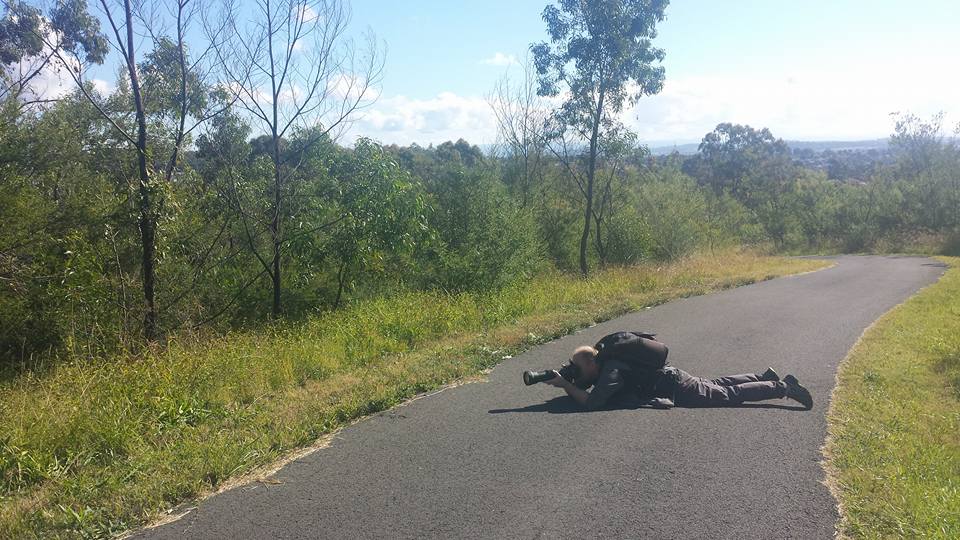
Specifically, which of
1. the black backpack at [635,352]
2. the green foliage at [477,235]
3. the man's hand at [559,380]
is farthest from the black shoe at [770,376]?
the green foliage at [477,235]

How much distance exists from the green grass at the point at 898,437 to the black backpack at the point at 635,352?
5.11 feet

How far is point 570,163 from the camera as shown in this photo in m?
24.0

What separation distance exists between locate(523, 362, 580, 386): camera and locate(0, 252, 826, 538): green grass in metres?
1.25

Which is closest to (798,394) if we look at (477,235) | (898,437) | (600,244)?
(898,437)

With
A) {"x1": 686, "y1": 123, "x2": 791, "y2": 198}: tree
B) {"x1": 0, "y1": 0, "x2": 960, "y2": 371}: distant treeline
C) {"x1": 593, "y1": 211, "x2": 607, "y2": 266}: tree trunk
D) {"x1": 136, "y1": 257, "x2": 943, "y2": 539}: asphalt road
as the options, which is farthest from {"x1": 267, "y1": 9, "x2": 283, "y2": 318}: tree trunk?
{"x1": 686, "y1": 123, "x2": 791, "y2": 198}: tree

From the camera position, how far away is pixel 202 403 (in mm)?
6246

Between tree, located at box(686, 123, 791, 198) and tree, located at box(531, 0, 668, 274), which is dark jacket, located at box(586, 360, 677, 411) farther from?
tree, located at box(686, 123, 791, 198)

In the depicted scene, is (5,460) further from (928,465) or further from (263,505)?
(928,465)

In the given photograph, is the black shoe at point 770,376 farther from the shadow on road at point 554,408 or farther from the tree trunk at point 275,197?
the tree trunk at point 275,197

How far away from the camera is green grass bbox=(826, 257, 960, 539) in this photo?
3.89m

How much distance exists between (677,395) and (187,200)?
8959mm

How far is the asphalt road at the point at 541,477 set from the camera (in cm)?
381

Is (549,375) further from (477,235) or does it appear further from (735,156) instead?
(735,156)

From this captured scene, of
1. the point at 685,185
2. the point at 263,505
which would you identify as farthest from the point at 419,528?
the point at 685,185
